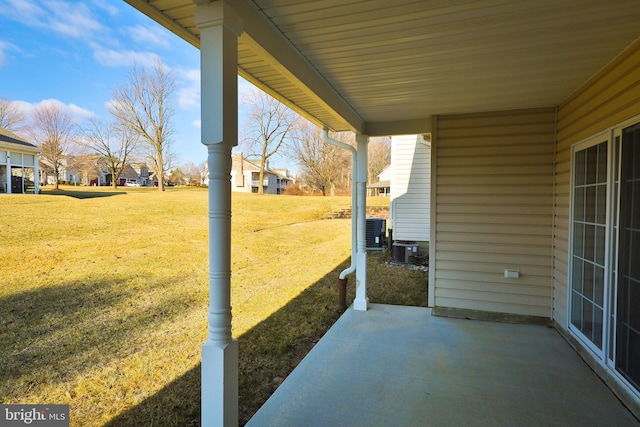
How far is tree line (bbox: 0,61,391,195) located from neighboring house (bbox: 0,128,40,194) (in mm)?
4260

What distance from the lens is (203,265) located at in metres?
7.59

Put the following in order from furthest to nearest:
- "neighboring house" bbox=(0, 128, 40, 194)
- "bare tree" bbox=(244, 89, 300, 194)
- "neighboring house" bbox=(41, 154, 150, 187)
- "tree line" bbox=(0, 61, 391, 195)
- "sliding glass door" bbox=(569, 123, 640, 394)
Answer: "neighboring house" bbox=(41, 154, 150, 187) → "bare tree" bbox=(244, 89, 300, 194) → "tree line" bbox=(0, 61, 391, 195) → "neighboring house" bbox=(0, 128, 40, 194) → "sliding glass door" bbox=(569, 123, 640, 394)

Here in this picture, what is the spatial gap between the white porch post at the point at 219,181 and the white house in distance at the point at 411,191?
6889 millimetres

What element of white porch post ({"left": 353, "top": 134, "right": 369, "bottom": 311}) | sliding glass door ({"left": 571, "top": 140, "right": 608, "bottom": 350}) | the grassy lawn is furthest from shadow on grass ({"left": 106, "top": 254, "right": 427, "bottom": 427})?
sliding glass door ({"left": 571, "top": 140, "right": 608, "bottom": 350})

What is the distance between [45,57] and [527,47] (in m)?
20.0

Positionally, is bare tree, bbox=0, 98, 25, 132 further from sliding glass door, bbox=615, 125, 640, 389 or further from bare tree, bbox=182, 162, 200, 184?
sliding glass door, bbox=615, 125, 640, 389

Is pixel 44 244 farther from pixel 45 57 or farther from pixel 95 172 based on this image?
pixel 95 172

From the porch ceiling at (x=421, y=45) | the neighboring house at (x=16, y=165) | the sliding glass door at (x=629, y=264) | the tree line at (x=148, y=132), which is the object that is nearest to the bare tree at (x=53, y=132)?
the tree line at (x=148, y=132)

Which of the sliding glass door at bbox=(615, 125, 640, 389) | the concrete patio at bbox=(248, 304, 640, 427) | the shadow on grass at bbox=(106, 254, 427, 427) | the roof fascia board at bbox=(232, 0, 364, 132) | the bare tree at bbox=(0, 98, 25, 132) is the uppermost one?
the bare tree at bbox=(0, 98, 25, 132)

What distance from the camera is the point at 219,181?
5.60 ft

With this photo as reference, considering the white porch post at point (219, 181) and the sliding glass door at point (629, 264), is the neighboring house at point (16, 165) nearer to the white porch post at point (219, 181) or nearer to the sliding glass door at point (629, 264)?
the white porch post at point (219, 181)

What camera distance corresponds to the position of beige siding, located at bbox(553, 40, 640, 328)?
2.42 meters

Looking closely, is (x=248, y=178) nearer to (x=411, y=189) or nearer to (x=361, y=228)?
(x=411, y=189)

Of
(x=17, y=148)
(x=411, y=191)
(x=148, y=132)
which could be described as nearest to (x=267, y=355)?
(x=411, y=191)
